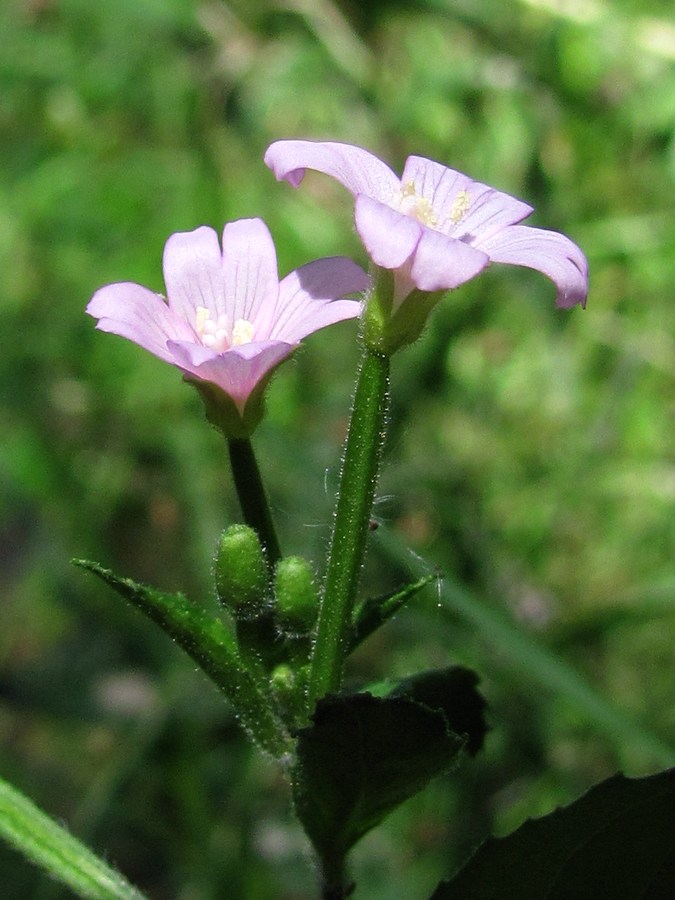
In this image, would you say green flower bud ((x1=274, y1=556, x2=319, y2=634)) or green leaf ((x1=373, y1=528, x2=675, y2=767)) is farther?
green leaf ((x1=373, y1=528, x2=675, y2=767))

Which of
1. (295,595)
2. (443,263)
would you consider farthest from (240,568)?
(443,263)

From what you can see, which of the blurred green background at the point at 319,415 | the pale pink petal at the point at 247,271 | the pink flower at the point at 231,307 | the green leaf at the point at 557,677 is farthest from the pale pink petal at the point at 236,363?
the blurred green background at the point at 319,415

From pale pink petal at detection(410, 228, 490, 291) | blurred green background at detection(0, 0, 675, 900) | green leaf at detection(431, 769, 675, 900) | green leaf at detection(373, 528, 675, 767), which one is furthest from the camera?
blurred green background at detection(0, 0, 675, 900)

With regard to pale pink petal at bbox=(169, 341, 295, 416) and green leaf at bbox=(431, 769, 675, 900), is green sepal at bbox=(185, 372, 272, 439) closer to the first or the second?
pale pink petal at bbox=(169, 341, 295, 416)

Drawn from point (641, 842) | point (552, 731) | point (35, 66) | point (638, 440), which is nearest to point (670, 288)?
point (638, 440)

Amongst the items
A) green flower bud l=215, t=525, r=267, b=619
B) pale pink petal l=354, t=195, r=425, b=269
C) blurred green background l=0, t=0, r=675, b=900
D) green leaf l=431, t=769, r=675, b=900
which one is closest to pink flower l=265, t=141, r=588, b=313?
pale pink petal l=354, t=195, r=425, b=269

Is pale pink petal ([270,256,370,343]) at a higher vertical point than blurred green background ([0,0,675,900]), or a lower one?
higher

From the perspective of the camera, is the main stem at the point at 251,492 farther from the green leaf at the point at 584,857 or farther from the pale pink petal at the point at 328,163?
the green leaf at the point at 584,857

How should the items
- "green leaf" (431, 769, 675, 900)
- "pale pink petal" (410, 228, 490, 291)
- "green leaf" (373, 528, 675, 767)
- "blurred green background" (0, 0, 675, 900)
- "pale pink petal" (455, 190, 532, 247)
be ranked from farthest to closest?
1. "blurred green background" (0, 0, 675, 900)
2. "green leaf" (373, 528, 675, 767)
3. "pale pink petal" (455, 190, 532, 247)
4. "green leaf" (431, 769, 675, 900)
5. "pale pink petal" (410, 228, 490, 291)
